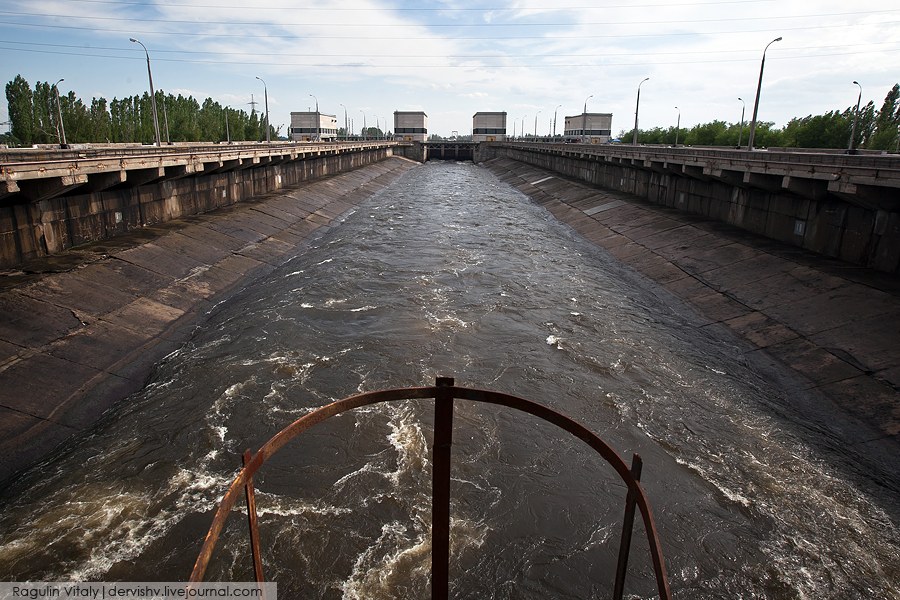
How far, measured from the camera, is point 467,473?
12.2 metres

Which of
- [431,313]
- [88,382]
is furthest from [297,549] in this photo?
[431,313]

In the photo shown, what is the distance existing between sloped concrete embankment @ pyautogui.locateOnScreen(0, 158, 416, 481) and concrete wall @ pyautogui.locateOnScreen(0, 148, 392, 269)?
0.74 metres

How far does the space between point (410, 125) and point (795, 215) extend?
5906 inches

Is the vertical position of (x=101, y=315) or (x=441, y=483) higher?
(x=441, y=483)

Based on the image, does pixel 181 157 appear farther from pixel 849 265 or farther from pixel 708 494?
pixel 849 265

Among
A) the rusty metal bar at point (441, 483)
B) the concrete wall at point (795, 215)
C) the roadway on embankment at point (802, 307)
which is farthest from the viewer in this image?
the concrete wall at point (795, 215)

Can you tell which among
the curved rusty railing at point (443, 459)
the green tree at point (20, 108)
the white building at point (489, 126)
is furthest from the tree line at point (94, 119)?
the white building at point (489, 126)

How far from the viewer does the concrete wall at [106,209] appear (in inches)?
813

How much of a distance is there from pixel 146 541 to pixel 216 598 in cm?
209

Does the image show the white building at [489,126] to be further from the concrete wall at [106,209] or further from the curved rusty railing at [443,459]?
the curved rusty railing at [443,459]

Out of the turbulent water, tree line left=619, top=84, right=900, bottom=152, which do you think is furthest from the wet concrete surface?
tree line left=619, top=84, right=900, bottom=152

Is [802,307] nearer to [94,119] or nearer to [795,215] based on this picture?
[795,215]

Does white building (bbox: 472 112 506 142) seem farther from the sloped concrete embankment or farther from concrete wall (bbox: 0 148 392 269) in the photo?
the sloped concrete embankment

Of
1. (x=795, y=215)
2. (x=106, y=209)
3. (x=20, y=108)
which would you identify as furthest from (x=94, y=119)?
(x=795, y=215)
